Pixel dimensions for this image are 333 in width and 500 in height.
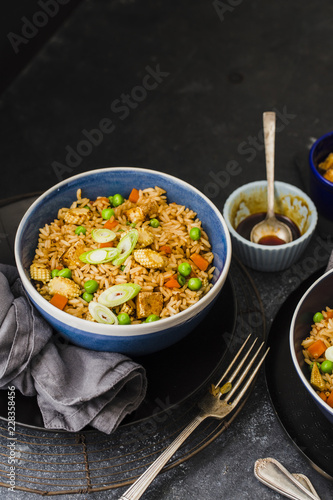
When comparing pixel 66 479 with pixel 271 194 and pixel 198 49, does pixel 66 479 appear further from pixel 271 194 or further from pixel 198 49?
pixel 198 49

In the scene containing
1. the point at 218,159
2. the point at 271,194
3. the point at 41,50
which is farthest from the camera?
the point at 41,50

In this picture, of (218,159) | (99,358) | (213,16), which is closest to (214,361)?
(99,358)

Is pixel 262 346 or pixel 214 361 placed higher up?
pixel 214 361

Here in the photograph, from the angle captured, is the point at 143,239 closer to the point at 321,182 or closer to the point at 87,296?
the point at 87,296

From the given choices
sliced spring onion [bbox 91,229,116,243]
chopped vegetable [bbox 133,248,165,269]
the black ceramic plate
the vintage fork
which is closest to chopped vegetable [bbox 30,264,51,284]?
sliced spring onion [bbox 91,229,116,243]

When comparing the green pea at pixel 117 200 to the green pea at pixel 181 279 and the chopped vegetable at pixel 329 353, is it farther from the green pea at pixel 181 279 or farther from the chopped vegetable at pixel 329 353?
the chopped vegetable at pixel 329 353

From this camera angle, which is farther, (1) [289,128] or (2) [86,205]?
(1) [289,128]

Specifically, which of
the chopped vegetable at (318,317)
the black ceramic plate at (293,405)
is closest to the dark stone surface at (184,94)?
the black ceramic plate at (293,405)

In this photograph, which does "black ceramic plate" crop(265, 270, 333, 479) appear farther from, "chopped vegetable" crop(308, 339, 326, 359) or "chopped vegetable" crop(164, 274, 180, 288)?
"chopped vegetable" crop(164, 274, 180, 288)
